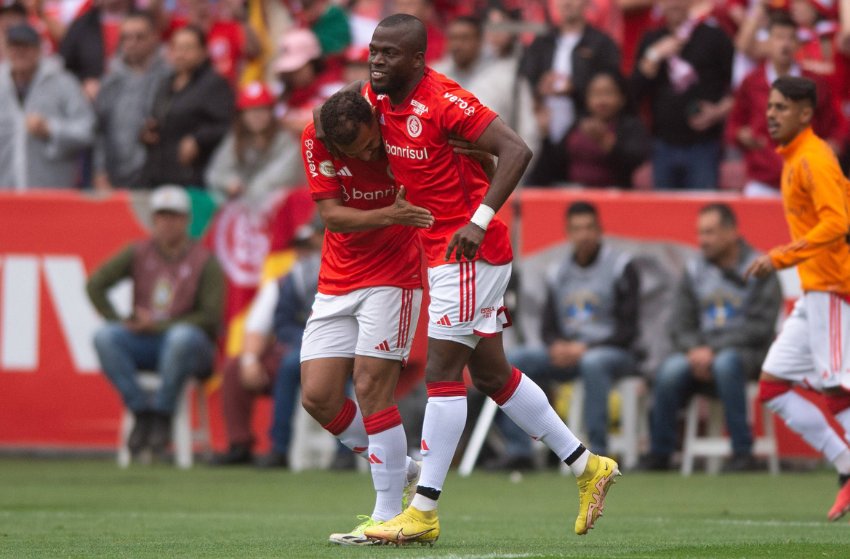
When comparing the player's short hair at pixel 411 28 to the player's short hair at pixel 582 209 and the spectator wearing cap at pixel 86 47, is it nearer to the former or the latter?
the player's short hair at pixel 582 209

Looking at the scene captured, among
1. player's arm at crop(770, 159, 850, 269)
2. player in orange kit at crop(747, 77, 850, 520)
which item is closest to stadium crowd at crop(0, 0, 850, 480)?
player in orange kit at crop(747, 77, 850, 520)

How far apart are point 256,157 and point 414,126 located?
780 centimetres

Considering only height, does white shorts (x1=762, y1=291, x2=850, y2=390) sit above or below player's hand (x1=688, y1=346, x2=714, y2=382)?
above

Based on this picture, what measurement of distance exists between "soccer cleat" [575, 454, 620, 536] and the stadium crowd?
514cm

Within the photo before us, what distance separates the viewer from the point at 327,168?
25.2ft

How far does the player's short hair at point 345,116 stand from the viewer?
24.0ft

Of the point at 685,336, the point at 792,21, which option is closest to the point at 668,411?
the point at 685,336

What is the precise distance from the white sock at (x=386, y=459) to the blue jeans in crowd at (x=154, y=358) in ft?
21.5

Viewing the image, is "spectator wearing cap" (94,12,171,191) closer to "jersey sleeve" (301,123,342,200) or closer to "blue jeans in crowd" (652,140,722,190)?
"blue jeans in crowd" (652,140,722,190)

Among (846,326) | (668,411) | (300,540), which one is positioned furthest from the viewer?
(668,411)

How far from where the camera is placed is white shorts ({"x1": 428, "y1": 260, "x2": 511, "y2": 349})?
24.3ft

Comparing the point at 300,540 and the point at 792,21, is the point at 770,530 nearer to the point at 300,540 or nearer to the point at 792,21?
the point at 300,540

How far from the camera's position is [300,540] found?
7.69 m

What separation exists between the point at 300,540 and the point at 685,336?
20.4 feet
